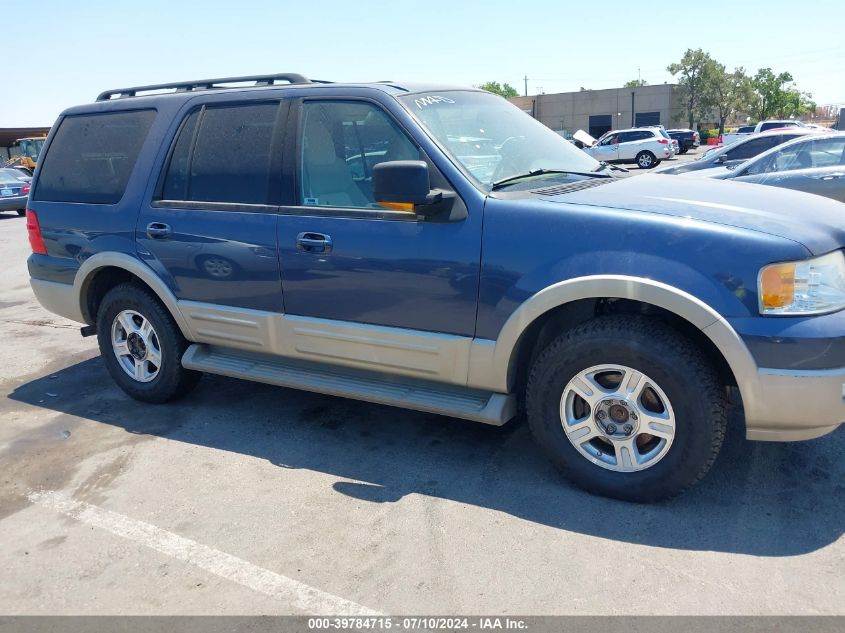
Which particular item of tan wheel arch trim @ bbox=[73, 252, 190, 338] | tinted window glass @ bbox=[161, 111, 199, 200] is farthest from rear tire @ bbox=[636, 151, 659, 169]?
tan wheel arch trim @ bbox=[73, 252, 190, 338]

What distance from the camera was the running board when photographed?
11.9 feet

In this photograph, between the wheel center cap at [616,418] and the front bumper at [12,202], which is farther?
the front bumper at [12,202]

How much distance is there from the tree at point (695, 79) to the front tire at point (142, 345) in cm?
7438

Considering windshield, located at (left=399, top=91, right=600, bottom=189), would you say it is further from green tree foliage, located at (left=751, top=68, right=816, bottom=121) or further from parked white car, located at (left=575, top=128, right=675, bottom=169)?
green tree foliage, located at (left=751, top=68, right=816, bottom=121)

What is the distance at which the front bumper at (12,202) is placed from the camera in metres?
20.3

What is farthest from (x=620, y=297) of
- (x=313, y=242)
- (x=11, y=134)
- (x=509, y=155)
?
(x=11, y=134)

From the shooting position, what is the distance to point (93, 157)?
196 inches

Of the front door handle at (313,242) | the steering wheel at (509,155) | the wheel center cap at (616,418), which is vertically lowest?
the wheel center cap at (616,418)

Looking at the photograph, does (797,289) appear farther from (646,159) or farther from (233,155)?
(646,159)

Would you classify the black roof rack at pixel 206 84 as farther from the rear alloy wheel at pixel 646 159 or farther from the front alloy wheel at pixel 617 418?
the rear alloy wheel at pixel 646 159

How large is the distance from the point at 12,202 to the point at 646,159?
2527 cm

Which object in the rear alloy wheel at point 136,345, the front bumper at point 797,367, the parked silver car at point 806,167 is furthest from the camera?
the parked silver car at point 806,167

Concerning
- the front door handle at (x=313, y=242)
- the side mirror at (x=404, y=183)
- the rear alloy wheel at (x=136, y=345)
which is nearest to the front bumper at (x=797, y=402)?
the side mirror at (x=404, y=183)

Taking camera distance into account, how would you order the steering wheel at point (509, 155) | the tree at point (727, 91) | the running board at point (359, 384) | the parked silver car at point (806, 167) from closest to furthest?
the running board at point (359, 384) < the steering wheel at point (509, 155) < the parked silver car at point (806, 167) < the tree at point (727, 91)
